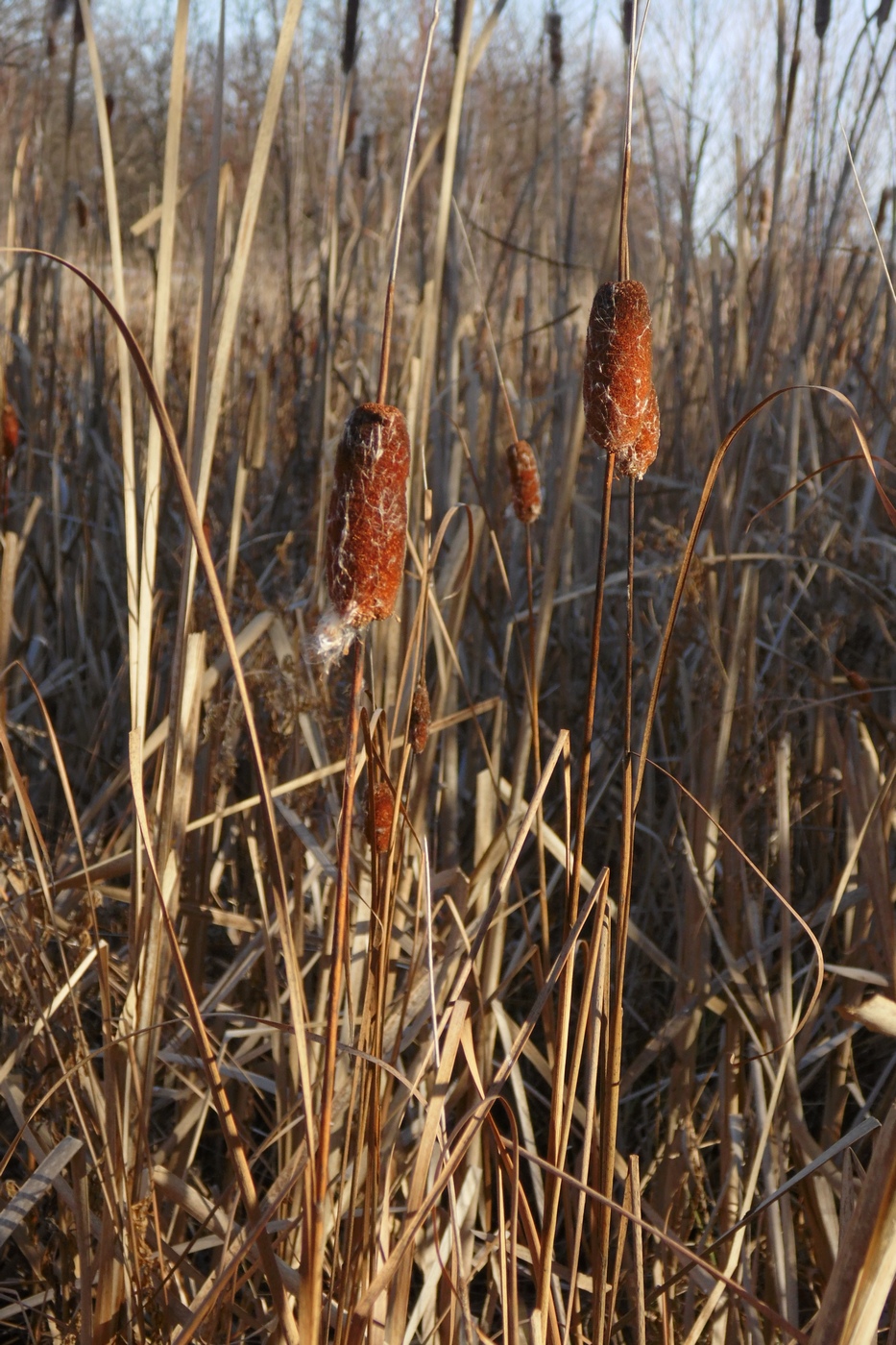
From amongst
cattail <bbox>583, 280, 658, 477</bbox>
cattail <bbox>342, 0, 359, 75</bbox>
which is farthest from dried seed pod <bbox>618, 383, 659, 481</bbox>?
cattail <bbox>342, 0, 359, 75</bbox>

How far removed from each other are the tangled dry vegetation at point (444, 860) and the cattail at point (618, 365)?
66 millimetres

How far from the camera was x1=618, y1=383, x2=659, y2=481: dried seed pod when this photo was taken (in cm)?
55

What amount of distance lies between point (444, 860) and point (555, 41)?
1.11 meters

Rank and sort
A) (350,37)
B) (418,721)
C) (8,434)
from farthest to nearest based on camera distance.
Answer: (350,37) → (8,434) → (418,721)

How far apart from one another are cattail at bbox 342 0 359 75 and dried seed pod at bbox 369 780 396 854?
3.14ft

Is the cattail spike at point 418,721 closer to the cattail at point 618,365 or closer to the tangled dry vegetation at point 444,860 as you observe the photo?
the tangled dry vegetation at point 444,860

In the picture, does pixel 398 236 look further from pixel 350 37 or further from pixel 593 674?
pixel 350 37

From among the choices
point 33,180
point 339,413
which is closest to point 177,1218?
point 33,180

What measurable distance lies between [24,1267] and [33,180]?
4.80ft

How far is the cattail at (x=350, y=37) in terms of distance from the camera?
1.23m

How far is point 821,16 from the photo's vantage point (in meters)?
1.16

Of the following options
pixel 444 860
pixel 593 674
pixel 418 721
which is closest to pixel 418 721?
pixel 418 721

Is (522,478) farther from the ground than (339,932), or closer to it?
farther from the ground

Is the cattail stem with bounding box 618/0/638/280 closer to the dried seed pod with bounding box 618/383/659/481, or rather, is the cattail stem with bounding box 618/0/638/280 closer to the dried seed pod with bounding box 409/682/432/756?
the dried seed pod with bounding box 618/383/659/481
